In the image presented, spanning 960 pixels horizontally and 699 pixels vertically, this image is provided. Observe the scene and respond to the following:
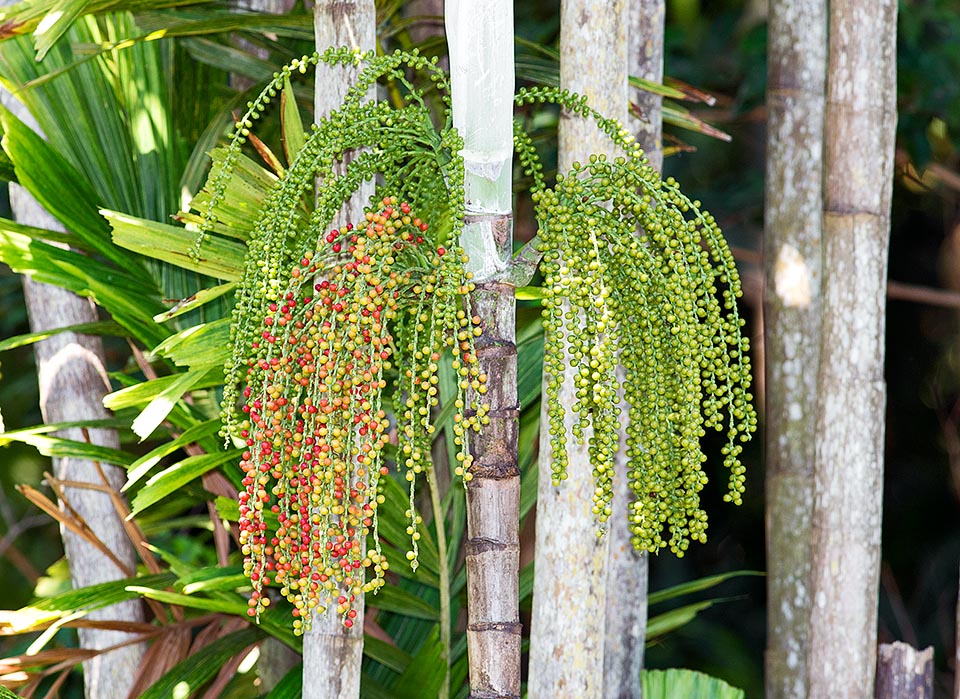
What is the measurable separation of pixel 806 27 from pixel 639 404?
82cm

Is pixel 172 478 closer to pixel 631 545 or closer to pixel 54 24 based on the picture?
pixel 54 24

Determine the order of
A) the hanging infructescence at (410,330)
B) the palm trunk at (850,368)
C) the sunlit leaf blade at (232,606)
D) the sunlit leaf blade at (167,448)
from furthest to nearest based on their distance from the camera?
the palm trunk at (850,368) < the sunlit leaf blade at (232,606) < the sunlit leaf blade at (167,448) < the hanging infructescence at (410,330)

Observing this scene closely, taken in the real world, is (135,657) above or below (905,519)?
below

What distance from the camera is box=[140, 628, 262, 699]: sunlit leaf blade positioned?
1.31 m

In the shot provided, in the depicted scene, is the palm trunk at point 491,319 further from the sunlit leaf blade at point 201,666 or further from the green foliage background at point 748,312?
the sunlit leaf blade at point 201,666

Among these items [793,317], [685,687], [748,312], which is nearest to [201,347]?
[685,687]

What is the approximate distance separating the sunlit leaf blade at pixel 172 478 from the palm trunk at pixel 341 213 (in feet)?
0.72

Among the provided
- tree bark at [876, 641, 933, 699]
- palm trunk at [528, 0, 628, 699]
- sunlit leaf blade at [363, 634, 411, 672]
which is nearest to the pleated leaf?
sunlit leaf blade at [363, 634, 411, 672]

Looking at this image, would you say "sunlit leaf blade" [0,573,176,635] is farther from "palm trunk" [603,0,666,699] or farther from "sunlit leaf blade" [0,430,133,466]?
"palm trunk" [603,0,666,699]

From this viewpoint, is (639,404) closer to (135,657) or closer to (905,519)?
(135,657)

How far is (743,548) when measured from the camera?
3.80m

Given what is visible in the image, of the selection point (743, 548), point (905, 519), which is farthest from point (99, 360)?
point (905, 519)

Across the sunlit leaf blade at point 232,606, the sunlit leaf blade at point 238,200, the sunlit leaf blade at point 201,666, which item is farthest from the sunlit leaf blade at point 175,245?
the sunlit leaf blade at point 201,666

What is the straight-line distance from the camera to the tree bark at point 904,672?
140 cm
